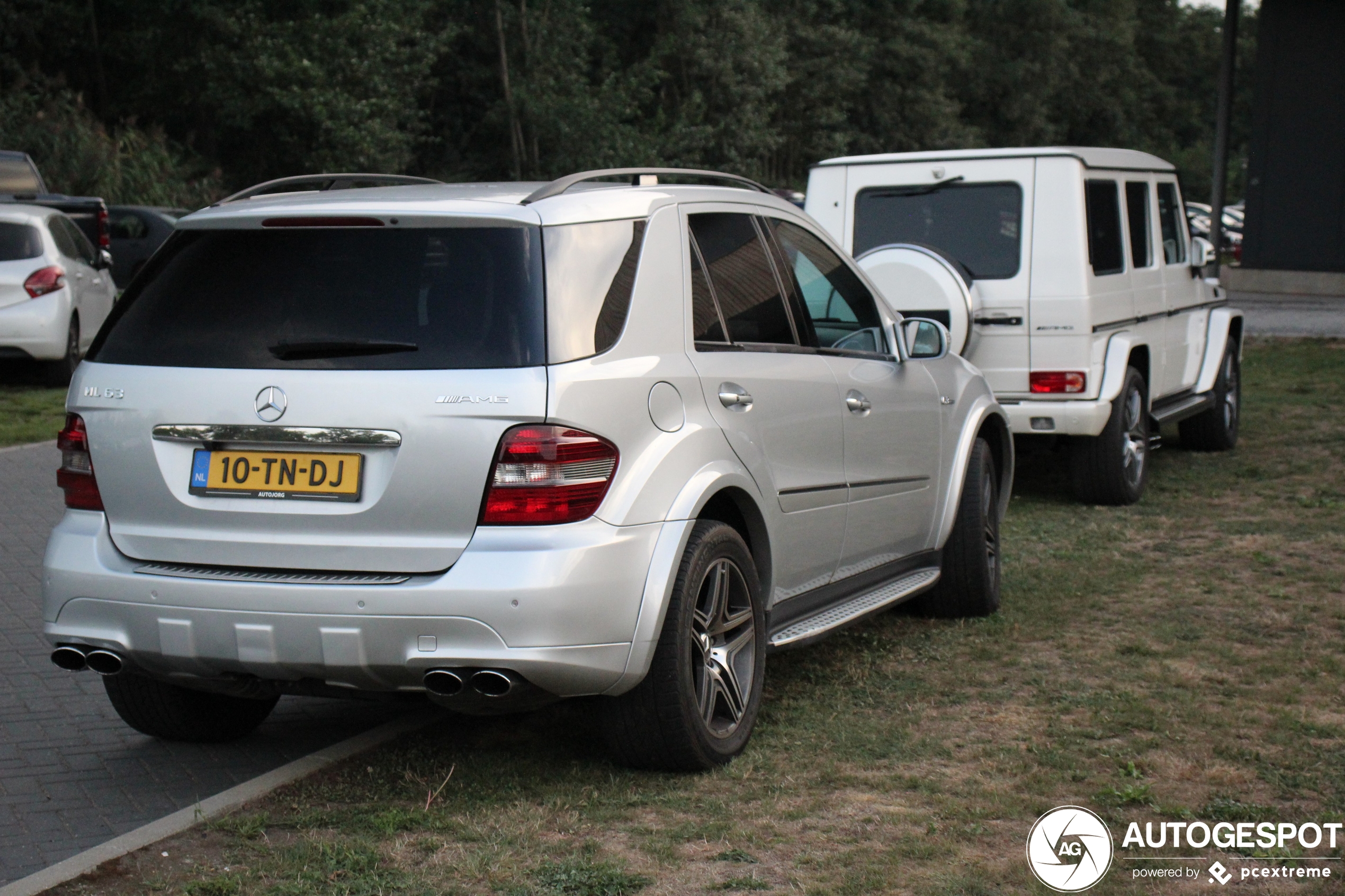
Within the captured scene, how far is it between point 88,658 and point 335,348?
1110mm

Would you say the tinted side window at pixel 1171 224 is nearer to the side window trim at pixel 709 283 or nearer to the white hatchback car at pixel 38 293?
the side window trim at pixel 709 283

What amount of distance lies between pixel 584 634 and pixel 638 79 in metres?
41.0

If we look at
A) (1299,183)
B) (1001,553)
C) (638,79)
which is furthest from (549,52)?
(1001,553)

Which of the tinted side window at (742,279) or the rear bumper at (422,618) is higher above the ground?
the tinted side window at (742,279)

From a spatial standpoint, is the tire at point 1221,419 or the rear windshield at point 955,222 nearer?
the rear windshield at point 955,222

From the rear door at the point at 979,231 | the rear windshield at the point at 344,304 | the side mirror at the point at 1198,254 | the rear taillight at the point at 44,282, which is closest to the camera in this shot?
the rear windshield at the point at 344,304

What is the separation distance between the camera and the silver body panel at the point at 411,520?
13.2 ft

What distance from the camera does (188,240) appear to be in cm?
455

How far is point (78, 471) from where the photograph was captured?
441 cm

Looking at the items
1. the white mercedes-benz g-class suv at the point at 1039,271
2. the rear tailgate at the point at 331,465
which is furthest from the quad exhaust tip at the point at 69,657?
the white mercedes-benz g-class suv at the point at 1039,271

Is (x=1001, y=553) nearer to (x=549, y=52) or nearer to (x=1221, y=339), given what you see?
(x=1221, y=339)

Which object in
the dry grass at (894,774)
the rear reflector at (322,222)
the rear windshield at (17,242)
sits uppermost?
the rear reflector at (322,222)

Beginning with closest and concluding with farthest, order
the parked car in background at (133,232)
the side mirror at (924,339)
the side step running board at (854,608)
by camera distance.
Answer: the side step running board at (854,608), the side mirror at (924,339), the parked car in background at (133,232)

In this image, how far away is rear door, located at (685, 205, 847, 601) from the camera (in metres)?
4.80
